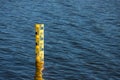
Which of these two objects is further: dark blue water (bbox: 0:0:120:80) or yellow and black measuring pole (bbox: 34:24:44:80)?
dark blue water (bbox: 0:0:120:80)

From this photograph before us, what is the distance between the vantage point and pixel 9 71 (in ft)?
62.3

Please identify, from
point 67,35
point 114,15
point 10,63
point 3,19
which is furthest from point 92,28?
point 10,63

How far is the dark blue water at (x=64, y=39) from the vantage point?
19.4 metres

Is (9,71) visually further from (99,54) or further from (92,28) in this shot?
(92,28)

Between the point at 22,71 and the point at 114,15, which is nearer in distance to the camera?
the point at 22,71

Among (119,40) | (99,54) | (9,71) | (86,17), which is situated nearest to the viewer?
(9,71)

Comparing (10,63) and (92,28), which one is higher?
(92,28)

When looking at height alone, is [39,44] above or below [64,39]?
below

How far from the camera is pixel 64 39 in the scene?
25.1 m

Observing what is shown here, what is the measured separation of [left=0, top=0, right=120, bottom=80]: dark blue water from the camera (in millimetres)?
19438

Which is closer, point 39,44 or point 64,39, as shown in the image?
point 39,44

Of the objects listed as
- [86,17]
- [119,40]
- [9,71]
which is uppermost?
[86,17]

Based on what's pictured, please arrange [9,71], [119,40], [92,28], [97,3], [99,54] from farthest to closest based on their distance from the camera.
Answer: [97,3] < [92,28] < [119,40] < [99,54] < [9,71]

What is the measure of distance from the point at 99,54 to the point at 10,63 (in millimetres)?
6412
